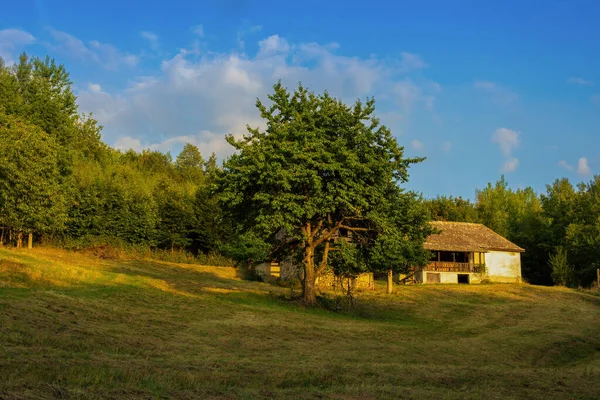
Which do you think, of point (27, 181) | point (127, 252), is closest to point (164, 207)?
point (127, 252)

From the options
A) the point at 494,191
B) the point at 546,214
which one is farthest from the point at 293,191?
the point at 494,191

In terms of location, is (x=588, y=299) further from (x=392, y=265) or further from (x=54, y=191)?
(x=54, y=191)

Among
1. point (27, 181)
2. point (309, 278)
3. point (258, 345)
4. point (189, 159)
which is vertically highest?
point (189, 159)

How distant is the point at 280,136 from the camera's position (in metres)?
25.3

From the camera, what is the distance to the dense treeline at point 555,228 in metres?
53.4

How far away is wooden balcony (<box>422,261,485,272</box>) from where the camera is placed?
5291 centimetres

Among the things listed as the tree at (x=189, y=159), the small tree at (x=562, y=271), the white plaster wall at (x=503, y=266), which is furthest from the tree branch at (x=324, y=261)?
the tree at (x=189, y=159)

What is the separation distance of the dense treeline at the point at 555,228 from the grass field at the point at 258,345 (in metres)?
22.9

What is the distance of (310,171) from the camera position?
946 inches

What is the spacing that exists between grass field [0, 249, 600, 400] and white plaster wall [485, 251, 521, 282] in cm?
2181

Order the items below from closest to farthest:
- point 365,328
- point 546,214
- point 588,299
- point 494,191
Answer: point 365,328, point 588,299, point 546,214, point 494,191

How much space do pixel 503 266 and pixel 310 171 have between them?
38.2 metres

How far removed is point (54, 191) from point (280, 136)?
2396cm

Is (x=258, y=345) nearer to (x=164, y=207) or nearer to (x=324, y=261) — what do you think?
(x=324, y=261)
